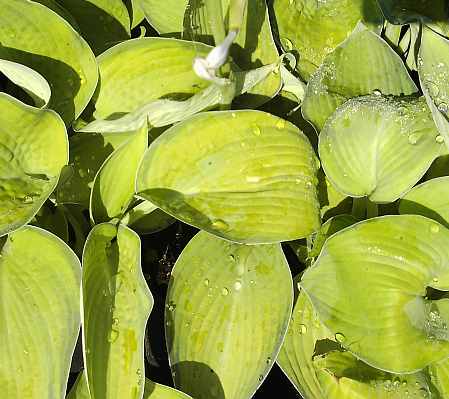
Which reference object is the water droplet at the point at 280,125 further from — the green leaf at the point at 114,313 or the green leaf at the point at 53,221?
the green leaf at the point at 53,221

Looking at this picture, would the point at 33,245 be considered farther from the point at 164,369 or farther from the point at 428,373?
the point at 428,373

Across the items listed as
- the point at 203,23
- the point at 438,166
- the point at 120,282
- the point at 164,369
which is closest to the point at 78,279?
the point at 120,282

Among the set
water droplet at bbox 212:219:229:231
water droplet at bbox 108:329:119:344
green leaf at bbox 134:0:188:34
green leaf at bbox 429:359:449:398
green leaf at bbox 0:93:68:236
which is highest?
green leaf at bbox 134:0:188:34

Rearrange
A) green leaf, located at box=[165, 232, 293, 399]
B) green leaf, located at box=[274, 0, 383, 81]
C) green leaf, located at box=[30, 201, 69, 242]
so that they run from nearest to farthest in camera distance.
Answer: green leaf, located at box=[165, 232, 293, 399]
green leaf, located at box=[30, 201, 69, 242]
green leaf, located at box=[274, 0, 383, 81]

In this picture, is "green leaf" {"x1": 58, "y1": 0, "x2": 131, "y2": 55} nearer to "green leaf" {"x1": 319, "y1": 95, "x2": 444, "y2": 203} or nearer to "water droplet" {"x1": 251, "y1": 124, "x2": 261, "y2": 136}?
"water droplet" {"x1": 251, "y1": 124, "x2": 261, "y2": 136}

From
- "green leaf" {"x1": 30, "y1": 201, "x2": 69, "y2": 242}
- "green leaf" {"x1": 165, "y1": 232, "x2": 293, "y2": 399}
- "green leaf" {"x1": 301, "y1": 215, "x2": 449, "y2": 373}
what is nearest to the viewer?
"green leaf" {"x1": 301, "y1": 215, "x2": 449, "y2": 373}

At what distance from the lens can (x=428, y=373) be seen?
1.11m

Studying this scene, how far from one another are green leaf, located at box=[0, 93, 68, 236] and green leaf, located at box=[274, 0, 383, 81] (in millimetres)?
506

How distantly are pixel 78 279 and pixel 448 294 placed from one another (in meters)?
0.61

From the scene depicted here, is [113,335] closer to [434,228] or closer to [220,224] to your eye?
[220,224]

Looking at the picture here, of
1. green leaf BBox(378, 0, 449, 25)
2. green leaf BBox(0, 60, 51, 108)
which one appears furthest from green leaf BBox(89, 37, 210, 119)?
green leaf BBox(378, 0, 449, 25)

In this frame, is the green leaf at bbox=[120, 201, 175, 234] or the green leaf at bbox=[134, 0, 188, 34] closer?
the green leaf at bbox=[120, 201, 175, 234]

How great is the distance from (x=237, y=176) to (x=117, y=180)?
19 cm

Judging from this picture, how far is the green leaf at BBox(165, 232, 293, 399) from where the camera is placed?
1088 mm
